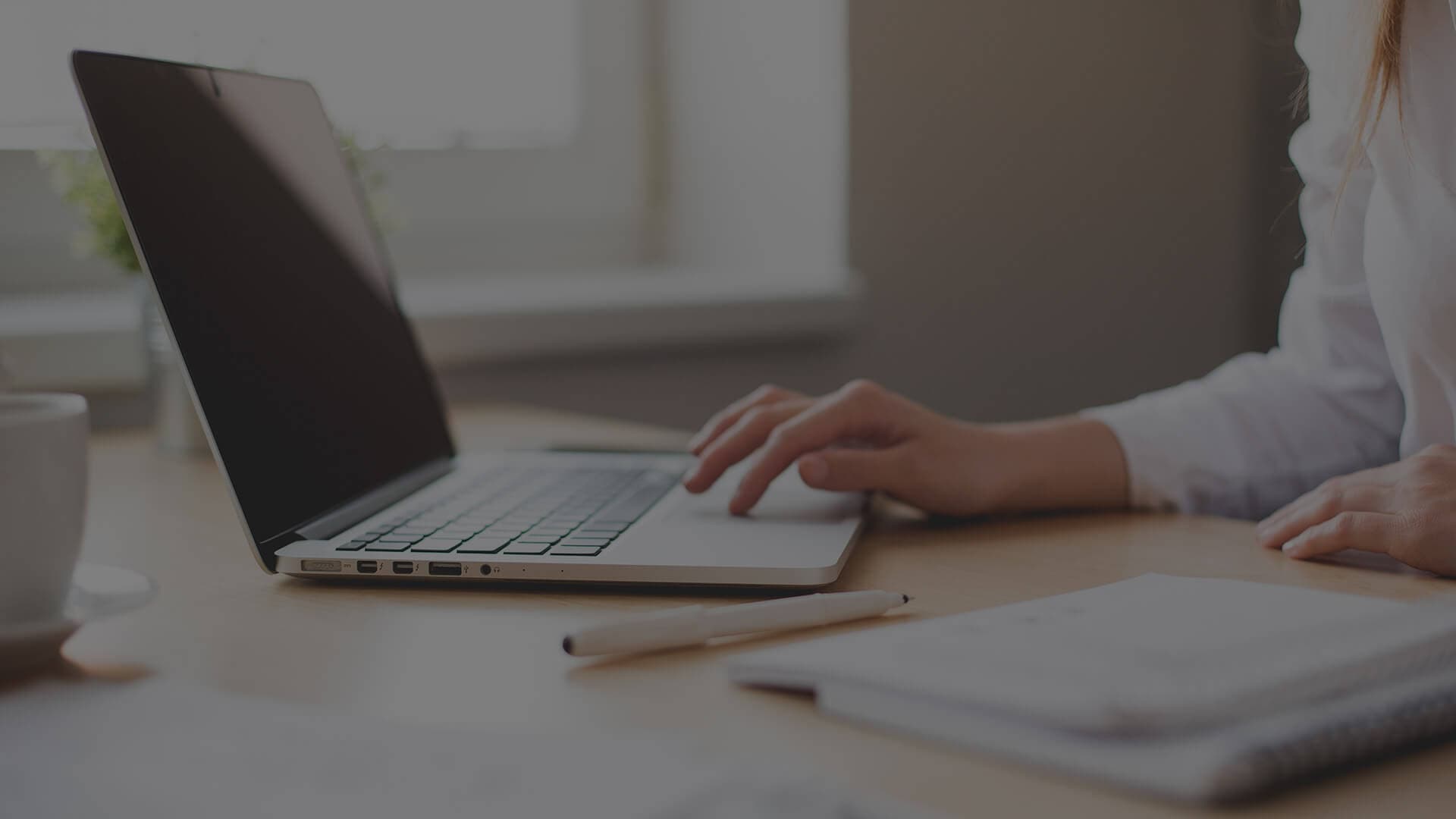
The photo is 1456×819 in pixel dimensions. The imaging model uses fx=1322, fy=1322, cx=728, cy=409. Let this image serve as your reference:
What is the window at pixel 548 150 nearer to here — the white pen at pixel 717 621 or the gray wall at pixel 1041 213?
the gray wall at pixel 1041 213

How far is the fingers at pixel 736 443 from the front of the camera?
2.49 feet

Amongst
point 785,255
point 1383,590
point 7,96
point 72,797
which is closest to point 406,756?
point 72,797

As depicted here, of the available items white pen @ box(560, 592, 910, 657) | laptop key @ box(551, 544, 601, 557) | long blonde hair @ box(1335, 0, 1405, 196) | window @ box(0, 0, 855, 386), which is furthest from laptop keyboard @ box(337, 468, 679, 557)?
window @ box(0, 0, 855, 386)

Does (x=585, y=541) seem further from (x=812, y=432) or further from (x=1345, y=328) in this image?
(x=1345, y=328)

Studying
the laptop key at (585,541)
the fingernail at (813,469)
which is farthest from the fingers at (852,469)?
the laptop key at (585,541)

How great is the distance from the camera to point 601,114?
175 cm

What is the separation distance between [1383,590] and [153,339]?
968mm

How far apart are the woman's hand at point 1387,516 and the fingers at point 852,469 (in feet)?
0.65

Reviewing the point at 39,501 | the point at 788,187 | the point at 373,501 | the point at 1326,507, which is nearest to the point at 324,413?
the point at 373,501

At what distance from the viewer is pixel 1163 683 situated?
1.23ft

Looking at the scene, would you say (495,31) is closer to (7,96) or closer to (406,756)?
(7,96)

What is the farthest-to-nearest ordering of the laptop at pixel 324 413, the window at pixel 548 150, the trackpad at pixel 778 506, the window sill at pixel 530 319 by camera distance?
the window at pixel 548 150 → the window sill at pixel 530 319 → the trackpad at pixel 778 506 → the laptop at pixel 324 413

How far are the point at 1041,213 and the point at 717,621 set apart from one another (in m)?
1.32

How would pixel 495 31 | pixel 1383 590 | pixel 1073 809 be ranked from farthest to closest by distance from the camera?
1. pixel 495 31
2. pixel 1383 590
3. pixel 1073 809
